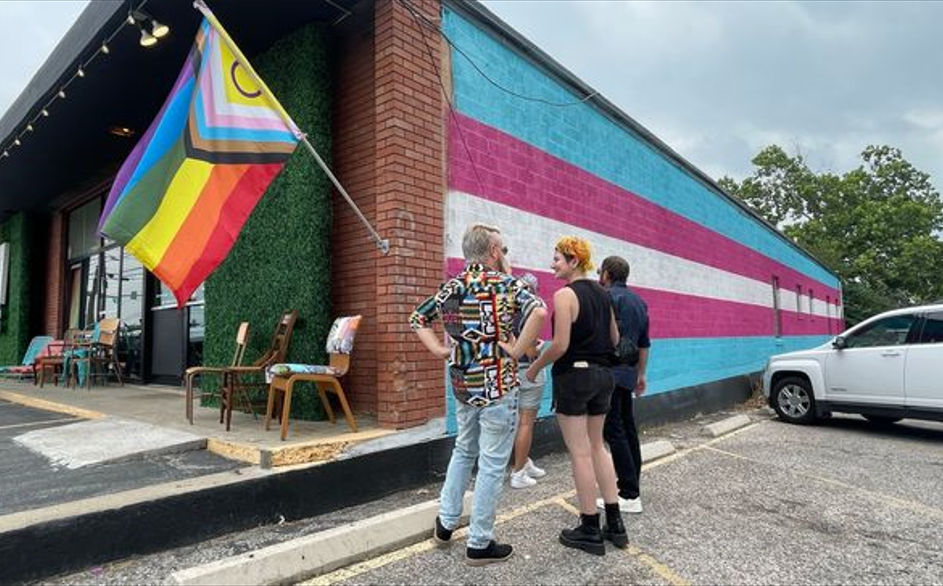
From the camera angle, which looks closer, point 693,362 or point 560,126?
point 560,126

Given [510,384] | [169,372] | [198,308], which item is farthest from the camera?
[169,372]

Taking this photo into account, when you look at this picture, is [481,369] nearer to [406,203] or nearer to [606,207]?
[406,203]

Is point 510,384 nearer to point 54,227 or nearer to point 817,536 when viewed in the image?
point 817,536

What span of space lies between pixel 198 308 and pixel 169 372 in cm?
153

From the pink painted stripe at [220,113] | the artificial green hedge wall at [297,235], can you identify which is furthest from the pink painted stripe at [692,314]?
the pink painted stripe at [220,113]

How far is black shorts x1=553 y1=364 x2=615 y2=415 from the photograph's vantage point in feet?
11.4

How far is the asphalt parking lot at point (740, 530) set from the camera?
3229mm

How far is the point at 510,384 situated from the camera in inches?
131

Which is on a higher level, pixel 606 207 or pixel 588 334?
pixel 606 207

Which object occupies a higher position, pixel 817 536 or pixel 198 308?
pixel 198 308

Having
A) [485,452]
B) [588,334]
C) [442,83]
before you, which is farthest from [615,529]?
[442,83]

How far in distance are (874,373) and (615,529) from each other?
629 cm

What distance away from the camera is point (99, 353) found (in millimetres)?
9500

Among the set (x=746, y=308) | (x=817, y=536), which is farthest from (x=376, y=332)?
(x=746, y=308)
